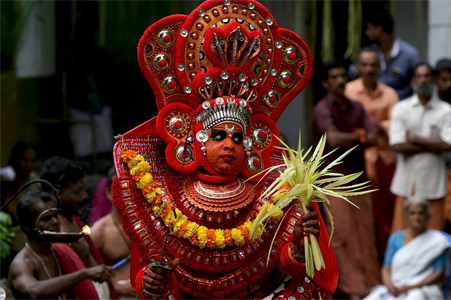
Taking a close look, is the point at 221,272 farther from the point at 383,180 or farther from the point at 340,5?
the point at 340,5

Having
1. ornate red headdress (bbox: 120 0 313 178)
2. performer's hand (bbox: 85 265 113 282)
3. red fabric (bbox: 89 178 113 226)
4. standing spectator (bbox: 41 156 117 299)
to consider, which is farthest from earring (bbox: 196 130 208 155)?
red fabric (bbox: 89 178 113 226)

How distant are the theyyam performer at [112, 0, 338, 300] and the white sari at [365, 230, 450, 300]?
2.61m

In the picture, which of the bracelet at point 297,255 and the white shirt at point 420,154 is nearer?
the bracelet at point 297,255

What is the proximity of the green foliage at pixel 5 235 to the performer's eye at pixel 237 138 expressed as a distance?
2.82 metres

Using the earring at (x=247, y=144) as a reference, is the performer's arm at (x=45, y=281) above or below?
below

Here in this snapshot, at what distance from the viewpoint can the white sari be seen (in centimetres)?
845

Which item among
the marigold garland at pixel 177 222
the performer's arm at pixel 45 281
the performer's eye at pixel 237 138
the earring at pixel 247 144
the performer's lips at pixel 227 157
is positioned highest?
the performer's eye at pixel 237 138

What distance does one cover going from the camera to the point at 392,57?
9.95 meters

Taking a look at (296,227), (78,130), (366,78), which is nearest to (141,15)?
(78,130)

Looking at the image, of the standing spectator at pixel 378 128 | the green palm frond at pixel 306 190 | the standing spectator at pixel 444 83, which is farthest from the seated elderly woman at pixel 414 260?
the green palm frond at pixel 306 190

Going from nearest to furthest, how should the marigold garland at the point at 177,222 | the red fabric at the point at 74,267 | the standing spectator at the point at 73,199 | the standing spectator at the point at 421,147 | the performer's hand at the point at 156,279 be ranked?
1. the performer's hand at the point at 156,279
2. the marigold garland at the point at 177,222
3. the red fabric at the point at 74,267
4. the standing spectator at the point at 73,199
5. the standing spectator at the point at 421,147

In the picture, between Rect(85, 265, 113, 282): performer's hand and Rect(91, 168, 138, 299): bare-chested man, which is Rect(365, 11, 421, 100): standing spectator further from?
Rect(85, 265, 113, 282): performer's hand

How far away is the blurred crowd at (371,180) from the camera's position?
283 inches

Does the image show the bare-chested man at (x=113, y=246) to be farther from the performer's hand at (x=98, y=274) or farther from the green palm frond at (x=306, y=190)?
the green palm frond at (x=306, y=190)
